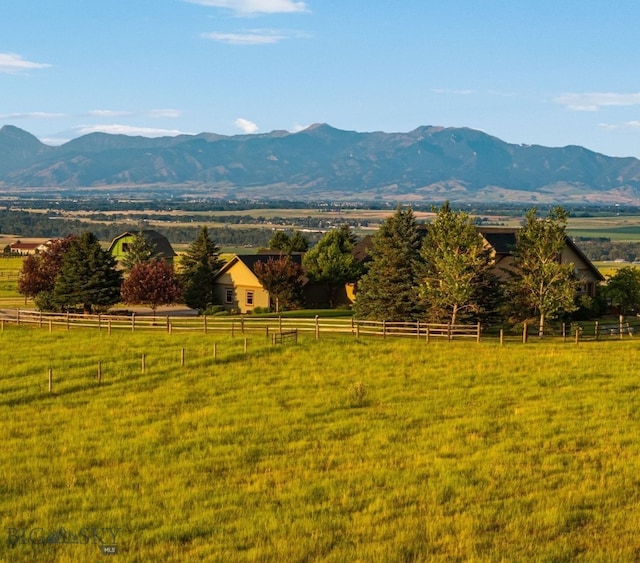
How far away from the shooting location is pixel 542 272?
5769 cm

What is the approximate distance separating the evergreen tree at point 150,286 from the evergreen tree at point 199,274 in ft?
22.5

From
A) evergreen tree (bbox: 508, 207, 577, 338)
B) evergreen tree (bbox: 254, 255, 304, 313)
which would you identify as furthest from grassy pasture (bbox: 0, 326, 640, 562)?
evergreen tree (bbox: 254, 255, 304, 313)

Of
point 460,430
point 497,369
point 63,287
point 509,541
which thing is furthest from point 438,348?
point 63,287

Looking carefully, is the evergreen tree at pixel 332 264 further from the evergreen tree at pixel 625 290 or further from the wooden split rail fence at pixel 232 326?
the wooden split rail fence at pixel 232 326

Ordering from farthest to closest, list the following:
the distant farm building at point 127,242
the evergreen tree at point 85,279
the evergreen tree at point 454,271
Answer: the distant farm building at point 127,242 → the evergreen tree at point 85,279 → the evergreen tree at point 454,271

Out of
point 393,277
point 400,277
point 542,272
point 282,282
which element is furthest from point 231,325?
point 282,282

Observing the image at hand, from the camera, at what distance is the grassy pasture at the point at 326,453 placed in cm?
1853

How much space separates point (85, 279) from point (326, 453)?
171 feet

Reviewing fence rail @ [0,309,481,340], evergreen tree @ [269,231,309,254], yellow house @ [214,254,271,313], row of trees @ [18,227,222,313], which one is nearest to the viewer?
fence rail @ [0,309,481,340]

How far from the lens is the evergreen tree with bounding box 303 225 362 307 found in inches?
3177

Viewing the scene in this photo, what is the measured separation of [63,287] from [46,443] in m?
49.1

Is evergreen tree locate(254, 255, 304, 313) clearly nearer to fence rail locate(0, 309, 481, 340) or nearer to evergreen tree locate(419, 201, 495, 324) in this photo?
evergreen tree locate(419, 201, 495, 324)

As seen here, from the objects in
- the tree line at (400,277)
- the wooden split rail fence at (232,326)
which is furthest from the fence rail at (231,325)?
the tree line at (400,277)

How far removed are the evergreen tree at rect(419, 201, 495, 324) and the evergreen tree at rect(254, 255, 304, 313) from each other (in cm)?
2077
